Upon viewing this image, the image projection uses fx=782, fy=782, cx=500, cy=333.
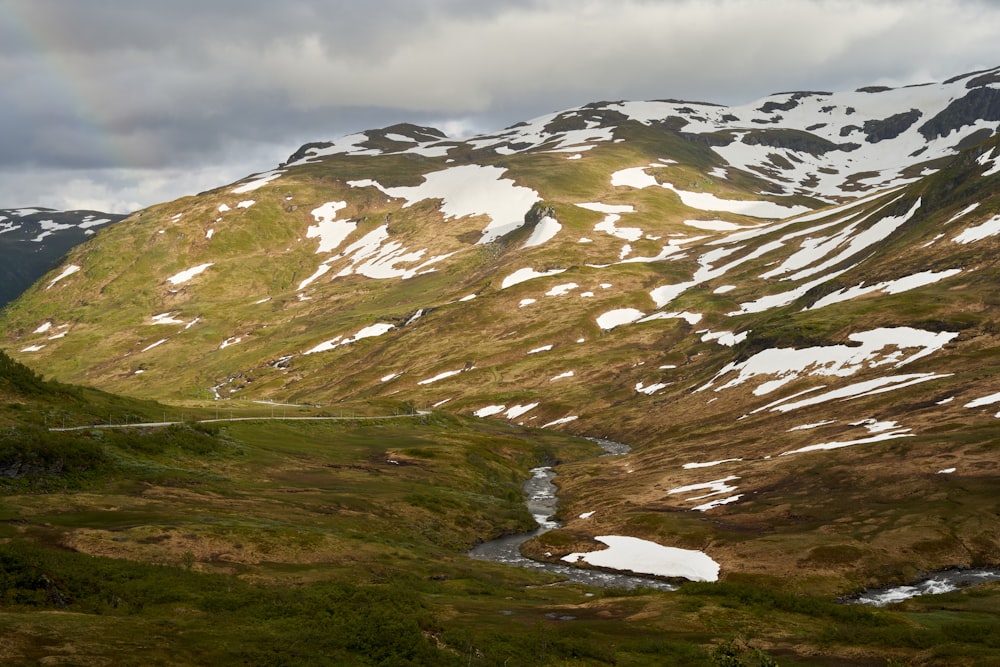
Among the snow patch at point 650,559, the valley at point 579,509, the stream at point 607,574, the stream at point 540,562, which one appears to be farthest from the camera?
the stream at point 540,562

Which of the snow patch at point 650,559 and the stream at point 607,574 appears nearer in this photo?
the stream at point 607,574

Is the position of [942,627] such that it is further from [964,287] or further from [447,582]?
[964,287]

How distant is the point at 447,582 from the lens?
62.7m

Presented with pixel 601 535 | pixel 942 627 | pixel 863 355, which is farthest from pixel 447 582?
pixel 863 355

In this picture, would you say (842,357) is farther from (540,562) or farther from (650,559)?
(540,562)

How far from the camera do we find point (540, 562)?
8075cm

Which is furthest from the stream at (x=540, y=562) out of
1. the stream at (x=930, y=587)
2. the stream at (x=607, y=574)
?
the stream at (x=930, y=587)

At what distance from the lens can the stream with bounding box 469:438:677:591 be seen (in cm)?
7312

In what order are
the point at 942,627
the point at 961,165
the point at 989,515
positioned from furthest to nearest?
the point at 961,165
the point at 989,515
the point at 942,627

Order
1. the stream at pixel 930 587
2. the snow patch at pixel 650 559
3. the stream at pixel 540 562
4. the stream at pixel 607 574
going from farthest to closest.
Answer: the stream at pixel 540 562
the snow patch at pixel 650 559
the stream at pixel 607 574
the stream at pixel 930 587

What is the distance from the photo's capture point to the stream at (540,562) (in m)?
73.1

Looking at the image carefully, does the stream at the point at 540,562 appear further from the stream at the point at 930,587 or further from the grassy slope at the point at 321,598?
the stream at the point at 930,587

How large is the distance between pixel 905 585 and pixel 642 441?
82377mm

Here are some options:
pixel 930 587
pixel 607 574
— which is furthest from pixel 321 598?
pixel 930 587
